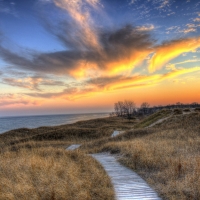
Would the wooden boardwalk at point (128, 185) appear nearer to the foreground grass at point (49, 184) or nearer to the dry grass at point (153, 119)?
the foreground grass at point (49, 184)

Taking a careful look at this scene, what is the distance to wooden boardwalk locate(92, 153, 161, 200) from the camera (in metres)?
5.99

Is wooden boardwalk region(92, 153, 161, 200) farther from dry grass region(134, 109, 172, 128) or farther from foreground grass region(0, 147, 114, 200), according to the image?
dry grass region(134, 109, 172, 128)

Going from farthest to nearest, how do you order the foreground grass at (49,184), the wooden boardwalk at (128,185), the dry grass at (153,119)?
the dry grass at (153,119), the wooden boardwalk at (128,185), the foreground grass at (49,184)

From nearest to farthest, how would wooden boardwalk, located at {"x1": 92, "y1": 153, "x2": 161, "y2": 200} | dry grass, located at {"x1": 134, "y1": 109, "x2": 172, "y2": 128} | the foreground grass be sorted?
the foreground grass < wooden boardwalk, located at {"x1": 92, "y1": 153, "x2": 161, "y2": 200} < dry grass, located at {"x1": 134, "y1": 109, "x2": 172, "y2": 128}

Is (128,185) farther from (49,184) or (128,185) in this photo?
(49,184)

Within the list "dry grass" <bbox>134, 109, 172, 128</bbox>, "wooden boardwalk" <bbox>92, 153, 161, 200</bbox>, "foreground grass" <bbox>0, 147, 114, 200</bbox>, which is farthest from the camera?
"dry grass" <bbox>134, 109, 172, 128</bbox>

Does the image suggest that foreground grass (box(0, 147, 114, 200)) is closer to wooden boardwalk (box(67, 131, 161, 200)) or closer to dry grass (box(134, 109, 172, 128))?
wooden boardwalk (box(67, 131, 161, 200))

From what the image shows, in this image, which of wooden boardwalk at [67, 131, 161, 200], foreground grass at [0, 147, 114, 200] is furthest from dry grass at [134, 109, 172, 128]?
foreground grass at [0, 147, 114, 200]

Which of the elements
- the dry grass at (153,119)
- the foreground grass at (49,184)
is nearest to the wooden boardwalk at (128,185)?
the foreground grass at (49,184)

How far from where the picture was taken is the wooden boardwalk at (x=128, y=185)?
5.99 meters

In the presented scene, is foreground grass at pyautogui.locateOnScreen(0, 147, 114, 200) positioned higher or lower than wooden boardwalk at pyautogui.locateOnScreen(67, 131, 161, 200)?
higher

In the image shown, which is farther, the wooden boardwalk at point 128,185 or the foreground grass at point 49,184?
the wooden boardwalk at point 128,185

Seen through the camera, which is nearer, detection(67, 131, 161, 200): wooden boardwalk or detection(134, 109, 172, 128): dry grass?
detection(67, 131, 161, 200): wooden boardwalk

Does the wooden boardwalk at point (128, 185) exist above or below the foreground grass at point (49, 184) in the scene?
below
